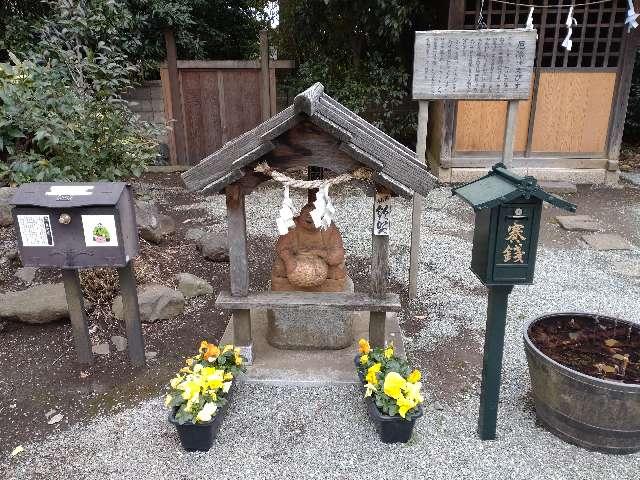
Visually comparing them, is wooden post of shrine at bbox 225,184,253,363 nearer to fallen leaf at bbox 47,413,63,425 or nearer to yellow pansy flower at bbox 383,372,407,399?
yellow pansy flower at bbox 383,372,407,399

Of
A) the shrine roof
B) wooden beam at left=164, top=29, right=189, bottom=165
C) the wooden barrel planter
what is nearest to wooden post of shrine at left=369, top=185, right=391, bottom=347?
the shrine roof

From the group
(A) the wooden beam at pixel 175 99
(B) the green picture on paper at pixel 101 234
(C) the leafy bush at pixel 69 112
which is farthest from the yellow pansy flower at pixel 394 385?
(A) the wooden beam at pixel 175 99

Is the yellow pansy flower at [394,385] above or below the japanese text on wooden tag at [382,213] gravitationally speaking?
below

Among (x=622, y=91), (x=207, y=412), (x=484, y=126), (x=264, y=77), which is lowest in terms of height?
(x=207, y=412)

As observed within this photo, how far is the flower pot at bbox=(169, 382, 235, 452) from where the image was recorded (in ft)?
10.4

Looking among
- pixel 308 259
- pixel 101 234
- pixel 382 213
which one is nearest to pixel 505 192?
pixel 382 213

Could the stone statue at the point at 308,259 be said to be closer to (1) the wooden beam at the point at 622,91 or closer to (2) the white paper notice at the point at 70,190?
(2) the white paper notice at the point at 70,190

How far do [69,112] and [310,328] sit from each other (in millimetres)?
2930

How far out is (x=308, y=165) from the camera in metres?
3.43

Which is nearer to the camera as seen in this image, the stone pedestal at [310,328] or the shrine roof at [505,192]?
the shrine roof at [505,192]

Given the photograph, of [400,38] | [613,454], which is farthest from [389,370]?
[400,38]

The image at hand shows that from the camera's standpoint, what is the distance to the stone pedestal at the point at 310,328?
4.07 meters

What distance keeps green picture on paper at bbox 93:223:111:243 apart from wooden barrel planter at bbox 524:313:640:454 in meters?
3.06

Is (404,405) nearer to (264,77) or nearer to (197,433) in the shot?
(197,433)
